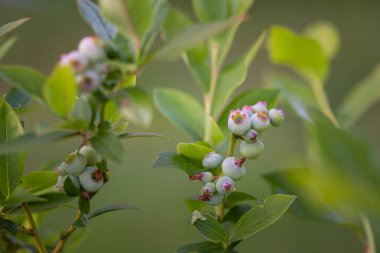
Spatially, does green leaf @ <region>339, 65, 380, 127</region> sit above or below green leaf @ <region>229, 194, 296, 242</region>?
below

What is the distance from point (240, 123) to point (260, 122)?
0.05ft

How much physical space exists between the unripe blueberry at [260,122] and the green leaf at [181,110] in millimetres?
152

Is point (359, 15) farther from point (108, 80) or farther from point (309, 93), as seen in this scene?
point (108, 80)

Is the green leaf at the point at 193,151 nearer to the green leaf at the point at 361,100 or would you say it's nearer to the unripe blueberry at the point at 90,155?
Answer: the unripe blueberry at the point at 90,155

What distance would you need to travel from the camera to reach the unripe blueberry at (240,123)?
0.41m

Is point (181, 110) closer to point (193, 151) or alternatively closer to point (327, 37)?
point (193, 151)

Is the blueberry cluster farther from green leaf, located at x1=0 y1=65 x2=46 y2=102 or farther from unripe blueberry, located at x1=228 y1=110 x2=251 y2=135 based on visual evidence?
green leaf, located at x1=0 y1=65 x2=46 y2=102

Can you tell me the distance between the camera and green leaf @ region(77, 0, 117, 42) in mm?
399

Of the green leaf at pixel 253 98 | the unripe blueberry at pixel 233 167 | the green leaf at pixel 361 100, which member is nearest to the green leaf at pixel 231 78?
the green leaf at pixel 253 98

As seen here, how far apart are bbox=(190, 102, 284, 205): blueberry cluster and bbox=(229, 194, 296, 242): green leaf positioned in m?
0.03

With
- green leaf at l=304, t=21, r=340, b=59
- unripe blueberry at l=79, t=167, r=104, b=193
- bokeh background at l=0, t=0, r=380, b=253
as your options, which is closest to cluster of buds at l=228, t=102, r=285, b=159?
unripe blueberry at l=79, t=167, r=104, b=193

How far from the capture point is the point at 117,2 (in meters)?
0.34

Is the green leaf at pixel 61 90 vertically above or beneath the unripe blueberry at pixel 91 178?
above

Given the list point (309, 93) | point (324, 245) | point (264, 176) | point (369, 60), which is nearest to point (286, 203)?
point (264, 176)
